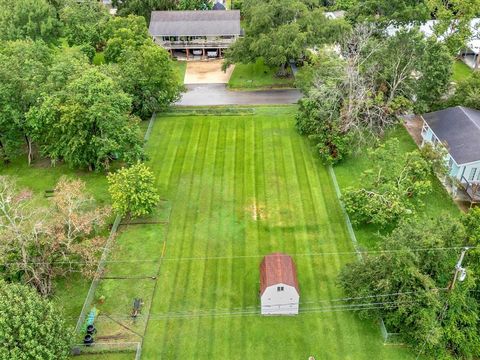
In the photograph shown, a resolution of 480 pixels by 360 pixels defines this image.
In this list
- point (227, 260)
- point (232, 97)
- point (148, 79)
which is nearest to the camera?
point (227, 260)

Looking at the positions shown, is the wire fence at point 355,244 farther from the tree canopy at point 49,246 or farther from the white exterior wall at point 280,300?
the tree canopy at point 49,246

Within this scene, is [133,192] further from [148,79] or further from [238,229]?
[148,79]

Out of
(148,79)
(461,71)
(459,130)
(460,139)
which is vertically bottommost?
(461,71)

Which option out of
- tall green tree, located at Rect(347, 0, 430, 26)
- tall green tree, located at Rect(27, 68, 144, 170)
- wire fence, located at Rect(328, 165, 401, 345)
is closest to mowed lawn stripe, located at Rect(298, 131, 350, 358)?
wire fence, located at Rect(328, 165, 401, 345)

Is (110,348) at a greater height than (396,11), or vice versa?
(396,11)

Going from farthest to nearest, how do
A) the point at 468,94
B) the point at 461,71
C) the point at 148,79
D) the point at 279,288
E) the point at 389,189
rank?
the point at 461,71, the point at 148,79, the point at 468,94, the point at 389,189, the point at 279,288

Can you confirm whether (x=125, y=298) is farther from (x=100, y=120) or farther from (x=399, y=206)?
(x=399, y=206)

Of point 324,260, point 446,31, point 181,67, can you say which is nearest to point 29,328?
point 324,260
